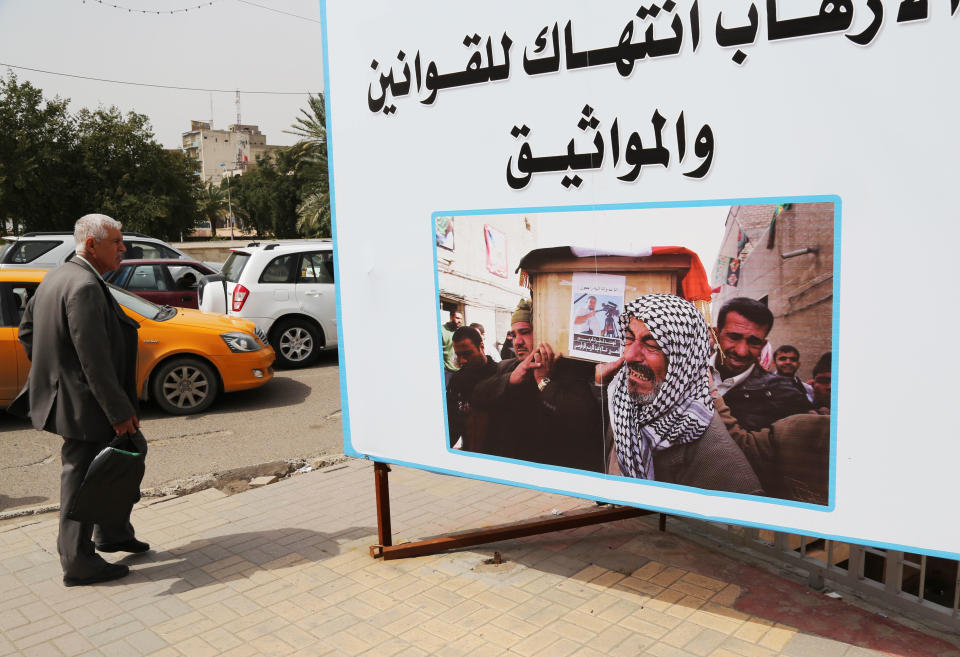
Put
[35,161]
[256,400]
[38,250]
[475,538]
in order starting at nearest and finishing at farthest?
1. [475,538]
2. [256,400]
3. [38,250]
4. [35,161]

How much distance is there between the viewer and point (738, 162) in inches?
116

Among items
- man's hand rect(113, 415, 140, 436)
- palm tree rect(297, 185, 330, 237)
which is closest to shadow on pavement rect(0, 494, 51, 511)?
man's hand rect(113, 415, 140, 436)

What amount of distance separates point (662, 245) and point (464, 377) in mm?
1240

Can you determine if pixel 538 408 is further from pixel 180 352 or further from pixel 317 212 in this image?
pixel 317 212

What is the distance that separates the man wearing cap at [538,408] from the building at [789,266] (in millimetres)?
838

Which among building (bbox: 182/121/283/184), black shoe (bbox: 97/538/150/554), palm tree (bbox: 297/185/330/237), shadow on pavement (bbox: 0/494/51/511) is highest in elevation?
building (bbox: 182/121/283/184)

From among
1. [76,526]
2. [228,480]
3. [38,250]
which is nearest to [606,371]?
[76,526]

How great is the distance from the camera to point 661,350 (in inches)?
129

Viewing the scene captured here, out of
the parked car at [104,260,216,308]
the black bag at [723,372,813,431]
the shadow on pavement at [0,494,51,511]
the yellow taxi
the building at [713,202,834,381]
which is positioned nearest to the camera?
the building at [713,202,834,381]

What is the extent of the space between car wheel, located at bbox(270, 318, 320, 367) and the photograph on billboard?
715cm

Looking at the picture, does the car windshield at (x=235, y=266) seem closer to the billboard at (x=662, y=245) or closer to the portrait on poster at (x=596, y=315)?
the billboard at (x=662, y=245)

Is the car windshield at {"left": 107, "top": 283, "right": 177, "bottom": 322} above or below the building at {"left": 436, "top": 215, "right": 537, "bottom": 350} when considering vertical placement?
below

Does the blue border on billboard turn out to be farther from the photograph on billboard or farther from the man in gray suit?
the man in gray suit

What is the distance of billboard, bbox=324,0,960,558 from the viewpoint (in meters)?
2.72
